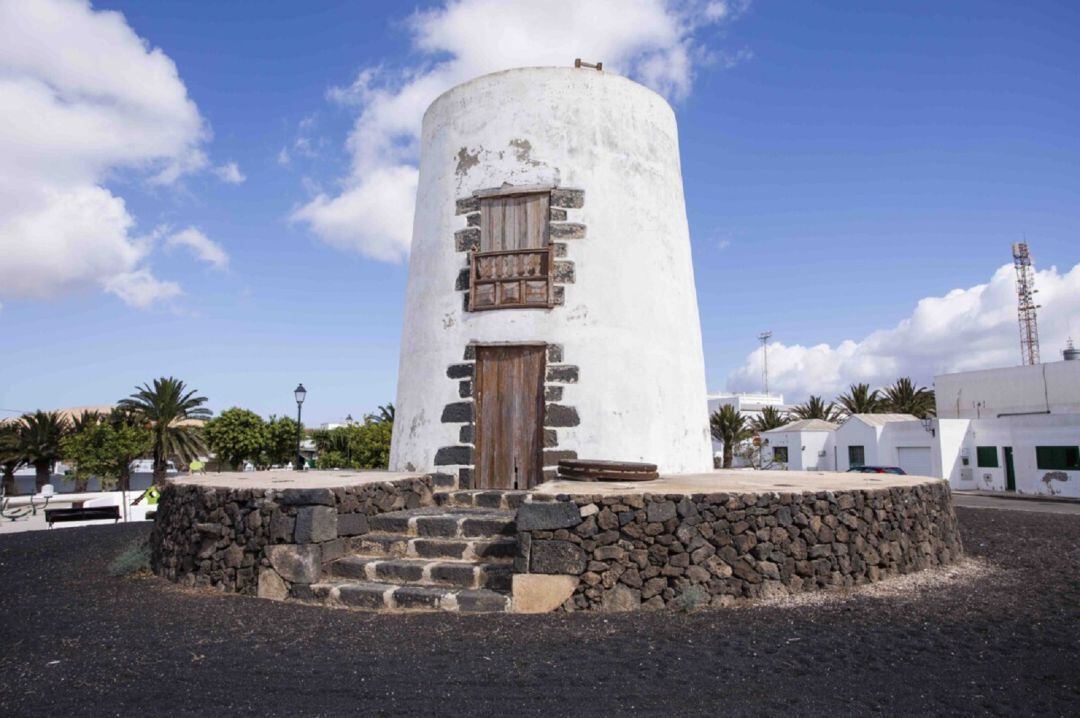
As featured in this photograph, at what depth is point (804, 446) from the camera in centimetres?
3856

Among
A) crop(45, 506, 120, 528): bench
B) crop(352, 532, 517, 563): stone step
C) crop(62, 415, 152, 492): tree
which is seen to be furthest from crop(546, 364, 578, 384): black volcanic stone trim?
crop(62, 415, 152, 492): tree

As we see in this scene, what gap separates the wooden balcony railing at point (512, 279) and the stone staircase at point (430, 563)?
105 inches

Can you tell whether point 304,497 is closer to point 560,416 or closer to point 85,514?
point 560,416

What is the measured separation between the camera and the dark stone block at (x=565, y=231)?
31.8 ft

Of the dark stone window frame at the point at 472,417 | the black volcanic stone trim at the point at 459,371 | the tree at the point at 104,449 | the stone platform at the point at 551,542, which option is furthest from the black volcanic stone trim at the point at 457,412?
the tree at the point at 104,449

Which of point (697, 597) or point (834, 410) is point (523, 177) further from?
point (834, 410)

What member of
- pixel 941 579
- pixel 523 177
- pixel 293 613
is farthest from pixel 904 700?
pixel 523 177

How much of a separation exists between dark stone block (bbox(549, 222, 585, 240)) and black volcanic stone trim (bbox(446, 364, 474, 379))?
2.16 metres

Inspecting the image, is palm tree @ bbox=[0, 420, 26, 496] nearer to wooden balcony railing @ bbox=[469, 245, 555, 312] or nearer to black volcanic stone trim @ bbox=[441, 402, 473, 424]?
black volcanic stone trim @ bbox=[441, 402, 473, 424]

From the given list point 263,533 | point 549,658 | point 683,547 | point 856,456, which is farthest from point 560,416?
point 856,456

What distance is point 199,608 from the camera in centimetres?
659

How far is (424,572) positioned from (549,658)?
229 cm

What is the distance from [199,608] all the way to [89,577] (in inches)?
113

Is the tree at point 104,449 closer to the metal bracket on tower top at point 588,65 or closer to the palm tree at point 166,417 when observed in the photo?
the palm tree at point 166,417
